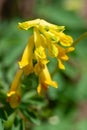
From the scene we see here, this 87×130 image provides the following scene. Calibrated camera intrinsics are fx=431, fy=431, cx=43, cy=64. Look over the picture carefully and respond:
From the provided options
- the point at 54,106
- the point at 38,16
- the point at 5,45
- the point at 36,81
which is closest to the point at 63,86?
the point at 54,106

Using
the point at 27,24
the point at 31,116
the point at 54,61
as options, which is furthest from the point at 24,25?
the point at 54,61

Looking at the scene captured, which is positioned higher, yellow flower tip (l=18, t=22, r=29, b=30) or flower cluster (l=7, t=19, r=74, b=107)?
yellow flower tip (l=18, t=22, r=29, b=30)

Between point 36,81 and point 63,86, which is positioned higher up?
point 36,81

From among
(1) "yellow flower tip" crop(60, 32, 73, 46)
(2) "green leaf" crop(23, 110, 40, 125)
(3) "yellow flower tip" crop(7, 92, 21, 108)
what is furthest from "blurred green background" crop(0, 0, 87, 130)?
(1) "yellow flower tip" crop(60, 32, 73, 46)

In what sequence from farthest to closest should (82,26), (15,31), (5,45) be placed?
(82,26)
(15,31)
(5,45)

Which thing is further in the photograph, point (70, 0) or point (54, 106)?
point (70, 0)

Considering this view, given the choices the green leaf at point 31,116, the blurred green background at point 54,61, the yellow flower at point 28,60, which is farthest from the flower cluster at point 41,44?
the blurred green background at point 54,61

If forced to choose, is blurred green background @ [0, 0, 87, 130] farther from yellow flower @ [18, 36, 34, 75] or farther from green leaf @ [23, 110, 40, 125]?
yellow flower @ [18, 36, 34, 75]

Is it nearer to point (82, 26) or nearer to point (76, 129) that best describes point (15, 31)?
point (82, 26)

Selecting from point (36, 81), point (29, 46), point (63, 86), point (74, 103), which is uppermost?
point (29, 46)

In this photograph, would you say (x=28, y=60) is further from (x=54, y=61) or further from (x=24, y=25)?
(x=54, y=61)
